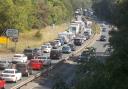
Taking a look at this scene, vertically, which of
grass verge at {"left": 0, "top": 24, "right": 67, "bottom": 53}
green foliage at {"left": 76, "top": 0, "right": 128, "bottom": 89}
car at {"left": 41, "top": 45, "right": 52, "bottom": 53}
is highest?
grass verge at {"left": 0, "top": 24, "right": 67, "bottom": 53}

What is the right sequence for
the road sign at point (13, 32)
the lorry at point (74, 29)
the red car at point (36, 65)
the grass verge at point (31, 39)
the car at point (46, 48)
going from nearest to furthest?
the red car at point (36, 65) → the road sign at point (13, 32) → the grass verge at point (31, 39) → the car at point (46, 48) → the lorry at point (74, 29)

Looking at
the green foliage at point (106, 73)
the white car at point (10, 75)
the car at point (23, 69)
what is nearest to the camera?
the green foliage at point (106, 73)

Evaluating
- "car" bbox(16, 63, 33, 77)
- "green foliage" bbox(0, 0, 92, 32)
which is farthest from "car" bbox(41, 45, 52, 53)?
"car" bbox(16, 63, 33, 77)

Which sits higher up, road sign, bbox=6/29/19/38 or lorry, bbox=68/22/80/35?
lorry, bbox=68/22/80/35

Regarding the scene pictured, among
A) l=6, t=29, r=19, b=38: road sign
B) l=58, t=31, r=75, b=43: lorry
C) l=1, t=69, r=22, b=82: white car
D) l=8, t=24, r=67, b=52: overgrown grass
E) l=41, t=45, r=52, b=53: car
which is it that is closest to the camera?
l=1, t=69, r=22, b=82: white car

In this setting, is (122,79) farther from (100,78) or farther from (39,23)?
(39,23)

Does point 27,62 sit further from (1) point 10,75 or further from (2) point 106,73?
(2) point 106,73

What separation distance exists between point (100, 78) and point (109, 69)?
789 mm

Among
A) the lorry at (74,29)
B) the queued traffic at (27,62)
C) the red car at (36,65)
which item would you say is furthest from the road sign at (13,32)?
the lorry at (74,29)

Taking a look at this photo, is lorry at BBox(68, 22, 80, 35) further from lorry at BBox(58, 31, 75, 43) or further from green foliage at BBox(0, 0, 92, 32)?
lorry at BBox(58, 31, 75, 43)

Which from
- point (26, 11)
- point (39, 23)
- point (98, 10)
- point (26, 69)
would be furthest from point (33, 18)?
point (98, 10)

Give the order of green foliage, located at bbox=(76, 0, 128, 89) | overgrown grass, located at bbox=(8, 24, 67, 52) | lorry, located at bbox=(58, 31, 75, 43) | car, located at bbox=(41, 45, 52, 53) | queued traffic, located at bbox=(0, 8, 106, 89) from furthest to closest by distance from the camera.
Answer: lorry, located at bbox=(58, 31, 75, 43)
overgrown grass, located at bbox=(8, 24, 67, 52)
car, located at bbox=(41, 45, 52, 53)
queued traffic, located at bbox=(0, 8, 106, 89)
green foliage, located at bbox=(76, 0, 128, 89)

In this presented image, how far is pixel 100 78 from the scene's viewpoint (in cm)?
1633

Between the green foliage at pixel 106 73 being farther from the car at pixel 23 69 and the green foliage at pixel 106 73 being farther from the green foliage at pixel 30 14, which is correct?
the green foliage at pixel 30 14
